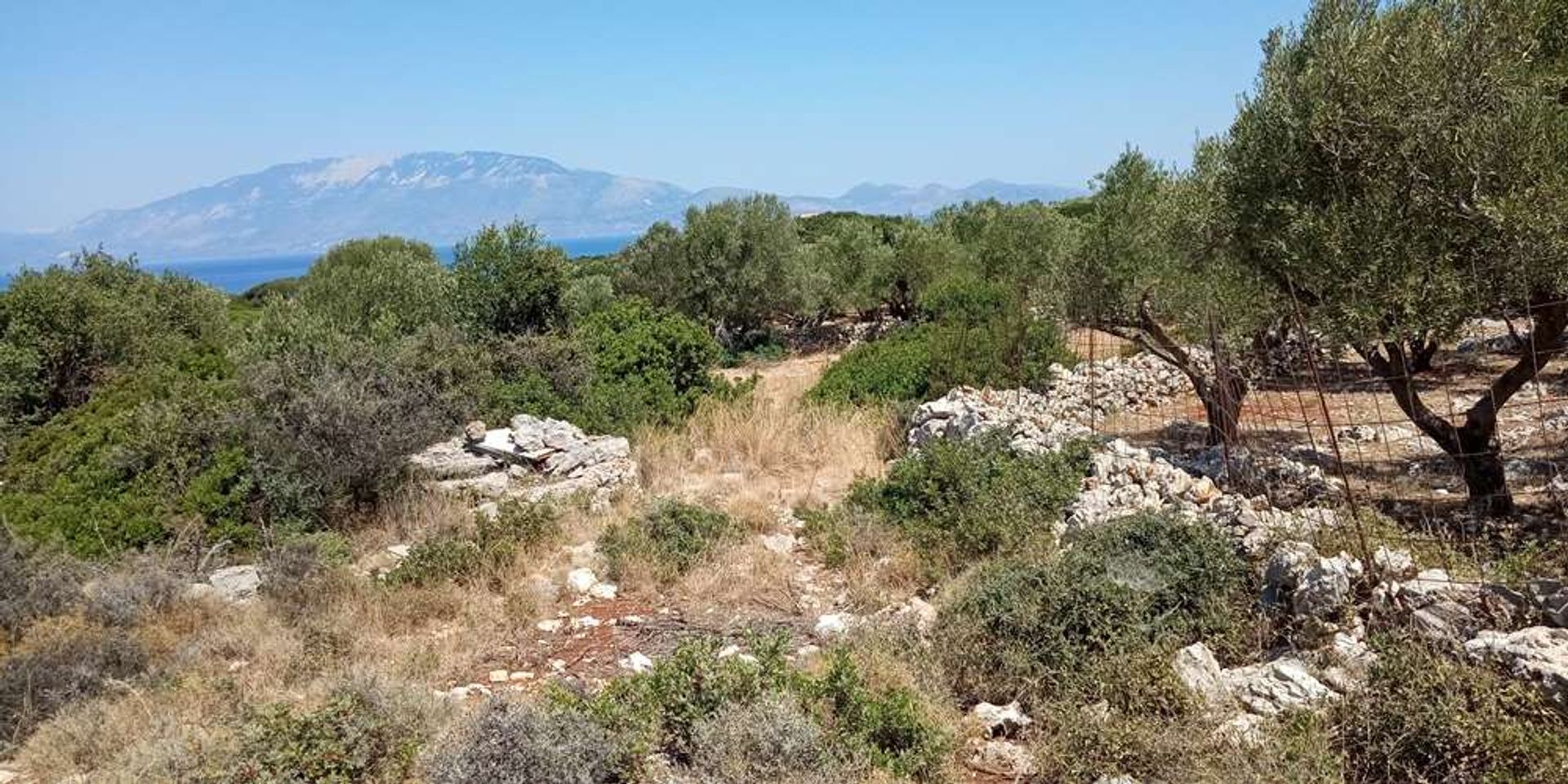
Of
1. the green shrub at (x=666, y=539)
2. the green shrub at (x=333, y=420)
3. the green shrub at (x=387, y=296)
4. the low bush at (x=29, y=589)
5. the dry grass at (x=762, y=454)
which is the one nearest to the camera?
the low bush at (x=29, y=589)

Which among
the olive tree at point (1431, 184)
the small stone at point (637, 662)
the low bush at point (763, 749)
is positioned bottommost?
the small stone at point (637, 662)

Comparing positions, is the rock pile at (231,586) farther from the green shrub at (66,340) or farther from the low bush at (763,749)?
the green shrub at (66,340)

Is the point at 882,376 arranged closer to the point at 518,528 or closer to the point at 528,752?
the point at 518,528

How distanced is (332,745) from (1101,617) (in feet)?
13.7

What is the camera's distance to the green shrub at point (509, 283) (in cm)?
1568

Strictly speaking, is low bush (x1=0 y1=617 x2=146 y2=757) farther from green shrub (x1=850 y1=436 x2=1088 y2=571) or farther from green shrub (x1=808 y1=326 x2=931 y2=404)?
green shrub (x1=808 y1=326 x2=931 y2=404)

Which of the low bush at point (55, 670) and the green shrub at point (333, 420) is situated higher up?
the green shrub at point (333, 420)

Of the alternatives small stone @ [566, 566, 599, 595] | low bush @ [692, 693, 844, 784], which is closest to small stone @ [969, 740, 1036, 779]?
low bush @ [692, 693, 844, 784]

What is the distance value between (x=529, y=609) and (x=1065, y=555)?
401cm

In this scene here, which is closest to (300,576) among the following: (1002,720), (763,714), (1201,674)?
(763,714)

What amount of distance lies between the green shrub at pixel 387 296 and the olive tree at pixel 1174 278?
34.6ft

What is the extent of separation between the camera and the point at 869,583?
22.3 feet

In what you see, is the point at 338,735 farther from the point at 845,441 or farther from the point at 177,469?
the point at 845,441

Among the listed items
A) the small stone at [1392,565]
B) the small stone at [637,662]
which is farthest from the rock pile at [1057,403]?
the small stone at [637,662]
